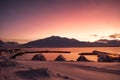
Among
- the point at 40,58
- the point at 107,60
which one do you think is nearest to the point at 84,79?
the point at 107,60

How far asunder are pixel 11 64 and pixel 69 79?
420 centimetres

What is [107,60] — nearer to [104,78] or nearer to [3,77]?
A: [104,78]

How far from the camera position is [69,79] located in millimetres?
7512

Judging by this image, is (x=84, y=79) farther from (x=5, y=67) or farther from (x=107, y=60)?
(x=107, y=60)

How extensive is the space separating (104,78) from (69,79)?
58.6 inches

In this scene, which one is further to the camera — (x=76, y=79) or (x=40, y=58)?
(x=40, y=58)

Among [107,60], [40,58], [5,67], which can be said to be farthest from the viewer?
[40,58]

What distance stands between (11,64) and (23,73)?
8.87 feet

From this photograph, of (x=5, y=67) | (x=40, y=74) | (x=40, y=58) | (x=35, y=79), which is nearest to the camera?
(x=35, y=79)

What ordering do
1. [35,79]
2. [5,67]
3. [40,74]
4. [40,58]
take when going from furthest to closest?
[40,58] < [5,67] < [40,74] < [35,79]

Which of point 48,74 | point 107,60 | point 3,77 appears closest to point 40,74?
point 48,74

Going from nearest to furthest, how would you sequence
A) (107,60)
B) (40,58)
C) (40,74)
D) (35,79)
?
(35,79)
(40,74)
(107,60)
(40,58)

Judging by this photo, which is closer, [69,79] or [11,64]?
[69,79]

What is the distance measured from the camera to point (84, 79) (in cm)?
779
